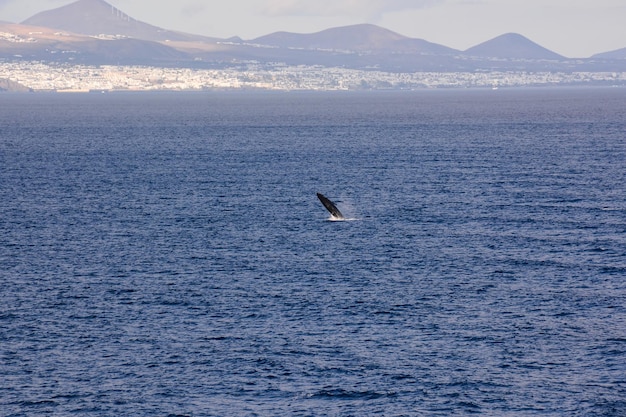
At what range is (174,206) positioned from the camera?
11412 cm

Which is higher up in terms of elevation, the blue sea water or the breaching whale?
the breaching whale

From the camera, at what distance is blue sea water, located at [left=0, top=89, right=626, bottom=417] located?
174 ft

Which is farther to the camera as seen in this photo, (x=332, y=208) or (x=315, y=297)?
(x=332, y=208)

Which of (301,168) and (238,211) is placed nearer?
(238,211)

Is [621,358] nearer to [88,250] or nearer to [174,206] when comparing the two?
[88,250]

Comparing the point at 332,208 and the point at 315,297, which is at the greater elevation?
the point at 332,208

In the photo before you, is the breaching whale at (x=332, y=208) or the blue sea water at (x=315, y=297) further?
the breaching whale at (x=332, y=208)

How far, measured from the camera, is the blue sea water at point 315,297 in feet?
174

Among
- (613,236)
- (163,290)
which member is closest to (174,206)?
(163,290)

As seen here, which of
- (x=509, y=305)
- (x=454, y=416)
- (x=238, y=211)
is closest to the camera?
(x=454, y=416)

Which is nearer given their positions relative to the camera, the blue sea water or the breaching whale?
the blue sea water

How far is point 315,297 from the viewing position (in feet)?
234

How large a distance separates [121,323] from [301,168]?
90.3 meters

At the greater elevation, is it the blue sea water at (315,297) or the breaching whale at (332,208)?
the breaching whale at (332,208)
